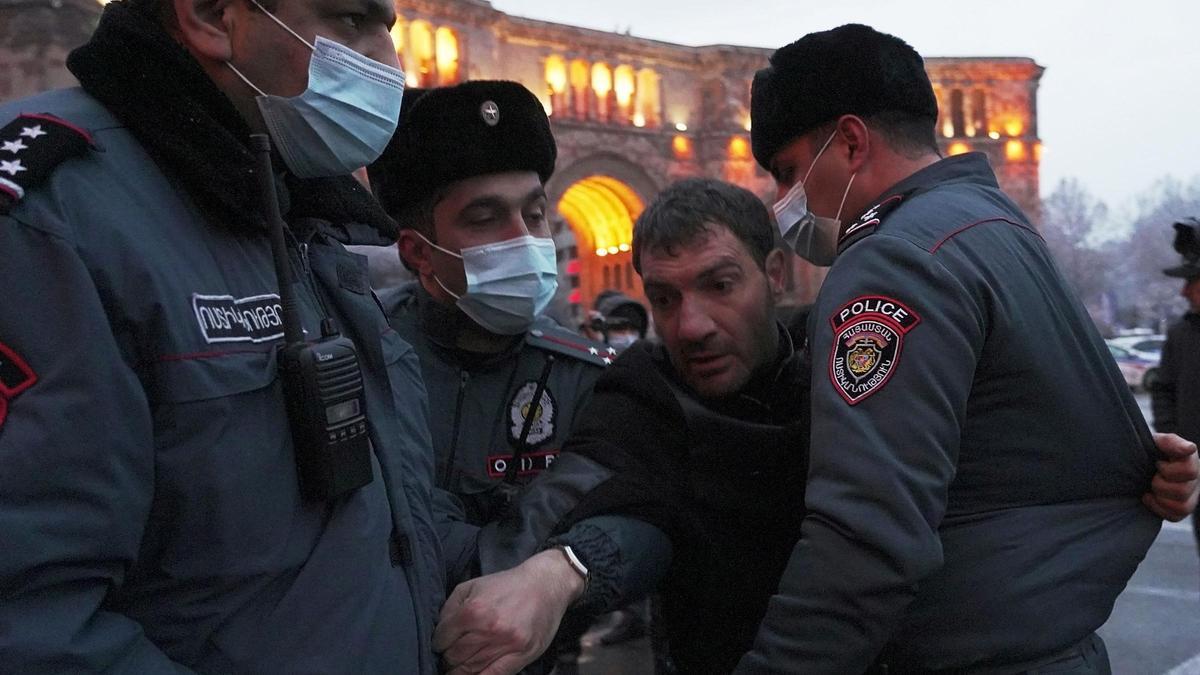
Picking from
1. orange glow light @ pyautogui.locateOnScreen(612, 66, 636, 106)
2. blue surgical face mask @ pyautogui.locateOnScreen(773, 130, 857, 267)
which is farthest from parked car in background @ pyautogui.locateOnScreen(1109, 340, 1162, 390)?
blue surgical face mask @ pyautogui.locateOnScreen(773, 130, 857, 267)

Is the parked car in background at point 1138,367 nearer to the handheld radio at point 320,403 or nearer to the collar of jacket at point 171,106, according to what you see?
the handheld radio at point 320,403

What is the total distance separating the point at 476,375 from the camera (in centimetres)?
279

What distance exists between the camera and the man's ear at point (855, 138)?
7.24 ft

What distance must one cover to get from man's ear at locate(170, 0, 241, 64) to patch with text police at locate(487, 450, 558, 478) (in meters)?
1.49

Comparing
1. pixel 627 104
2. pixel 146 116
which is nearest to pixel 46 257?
pixel 146 116

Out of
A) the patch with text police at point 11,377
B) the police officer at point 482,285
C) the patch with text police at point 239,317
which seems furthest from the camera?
the police officer at point 482,285

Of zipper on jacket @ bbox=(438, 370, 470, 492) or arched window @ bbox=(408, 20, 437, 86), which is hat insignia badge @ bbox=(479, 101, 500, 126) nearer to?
zipper on jacket @ bbox=(438, 370, 470, 492)

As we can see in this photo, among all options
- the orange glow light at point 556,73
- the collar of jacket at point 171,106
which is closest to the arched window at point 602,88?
the orange glow light at point 556,73

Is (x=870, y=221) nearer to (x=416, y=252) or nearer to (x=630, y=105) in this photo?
(x=416, y=252)

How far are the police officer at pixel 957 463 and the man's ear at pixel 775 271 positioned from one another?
2.18ft

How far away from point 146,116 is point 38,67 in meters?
12.1

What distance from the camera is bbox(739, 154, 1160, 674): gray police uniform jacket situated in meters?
1.61

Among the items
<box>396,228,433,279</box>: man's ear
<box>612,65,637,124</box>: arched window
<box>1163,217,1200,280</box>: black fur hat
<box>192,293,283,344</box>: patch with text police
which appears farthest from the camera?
<box>612,65,637,124</box>: arched window

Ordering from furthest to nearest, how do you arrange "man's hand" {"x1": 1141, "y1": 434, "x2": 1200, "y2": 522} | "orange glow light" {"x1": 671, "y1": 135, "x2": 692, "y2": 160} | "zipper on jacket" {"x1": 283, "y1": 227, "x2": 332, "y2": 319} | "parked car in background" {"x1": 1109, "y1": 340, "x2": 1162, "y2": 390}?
"orange glow light" {"x1": 671, "y1": 135, "x2": 692, "y2": 160} → "parked car in background" {"x1": 1109, "y1": 340, "x2": 1162, "y2": 390} → "man's hand" {"x1": 1141, "y1": 434, "x2": 1200, "y2": 522} → "zipper on jacket" {"x1": 283, "y1": 227, "x2": 332, "y2": 319}
